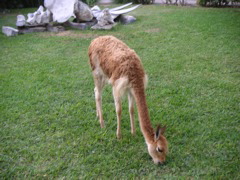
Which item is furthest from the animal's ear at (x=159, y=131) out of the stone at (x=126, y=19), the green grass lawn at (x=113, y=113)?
the stone at (x=126, y=19)

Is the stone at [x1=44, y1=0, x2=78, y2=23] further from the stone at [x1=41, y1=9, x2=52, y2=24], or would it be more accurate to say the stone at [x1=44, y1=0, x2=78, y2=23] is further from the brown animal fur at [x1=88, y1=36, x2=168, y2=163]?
the brown animal fur at [x1=88, y1=36, x2=168, y2=163]

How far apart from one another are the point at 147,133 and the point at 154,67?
11.6ft

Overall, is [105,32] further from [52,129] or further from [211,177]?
[211,177]

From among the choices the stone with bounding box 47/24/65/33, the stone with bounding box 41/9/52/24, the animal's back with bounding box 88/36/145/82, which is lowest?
the animal's back with bounding box 88/36/145/82

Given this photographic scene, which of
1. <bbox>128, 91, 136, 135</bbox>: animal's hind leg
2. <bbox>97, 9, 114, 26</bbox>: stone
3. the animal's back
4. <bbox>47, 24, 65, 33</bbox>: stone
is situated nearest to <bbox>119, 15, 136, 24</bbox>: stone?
<bbox>97, 9, 114, 26</bbox>: stone

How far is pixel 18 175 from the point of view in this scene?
3377 millimetres

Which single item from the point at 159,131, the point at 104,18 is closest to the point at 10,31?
the point at 104,18

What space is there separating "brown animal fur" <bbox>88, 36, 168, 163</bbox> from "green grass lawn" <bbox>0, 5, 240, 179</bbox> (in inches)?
16.0

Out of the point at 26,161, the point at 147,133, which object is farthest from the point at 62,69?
the point at 147,133

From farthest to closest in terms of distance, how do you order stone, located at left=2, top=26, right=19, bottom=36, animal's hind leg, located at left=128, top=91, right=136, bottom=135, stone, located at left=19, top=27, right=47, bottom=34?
stone, located at left=19, top=27, right=47, bottom=34
stone, located at left=2, top=26, right=19, bottom=36
animal's hind leg, located at left=128, top=91, right=136, bottom=135

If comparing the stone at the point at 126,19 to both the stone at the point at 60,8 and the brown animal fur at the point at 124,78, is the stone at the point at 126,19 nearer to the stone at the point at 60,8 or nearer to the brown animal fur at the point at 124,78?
the stone at the point at 60,8

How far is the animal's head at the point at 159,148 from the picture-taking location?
10.6ft

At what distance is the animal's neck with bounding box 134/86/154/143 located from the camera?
3.34 metres

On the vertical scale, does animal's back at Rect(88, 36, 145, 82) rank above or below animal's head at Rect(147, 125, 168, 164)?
above
